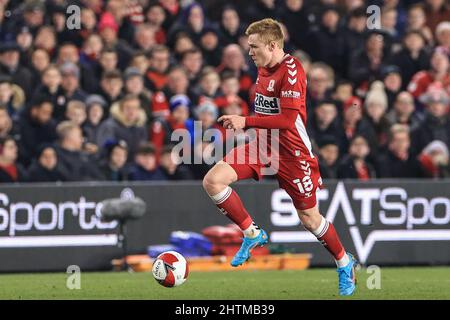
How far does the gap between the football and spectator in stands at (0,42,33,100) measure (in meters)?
5.92

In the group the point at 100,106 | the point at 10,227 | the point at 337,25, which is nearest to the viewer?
the point at 10,227

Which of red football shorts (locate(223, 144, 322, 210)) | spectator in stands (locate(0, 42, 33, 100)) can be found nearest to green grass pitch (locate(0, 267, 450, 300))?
red football shorts (locate(223, 144, 322, 210))

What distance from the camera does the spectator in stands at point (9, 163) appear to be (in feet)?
53.5

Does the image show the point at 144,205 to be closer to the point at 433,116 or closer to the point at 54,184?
the point at 54,184

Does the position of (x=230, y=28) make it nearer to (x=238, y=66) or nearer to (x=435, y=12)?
(x=238, y=66)

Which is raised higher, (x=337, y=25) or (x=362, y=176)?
(x=337, y=25)

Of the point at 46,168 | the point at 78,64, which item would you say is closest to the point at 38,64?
the point at 78,64

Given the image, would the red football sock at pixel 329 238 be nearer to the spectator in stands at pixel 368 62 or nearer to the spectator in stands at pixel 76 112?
the spectator in stands at pixel 76 112

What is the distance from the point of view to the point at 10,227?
51.8ft

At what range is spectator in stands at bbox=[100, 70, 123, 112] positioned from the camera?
17.7 meters

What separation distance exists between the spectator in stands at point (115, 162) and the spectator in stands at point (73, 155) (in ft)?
0.54

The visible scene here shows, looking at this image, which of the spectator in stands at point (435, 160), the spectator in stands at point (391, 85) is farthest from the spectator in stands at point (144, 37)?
the spectator in stands at point (435, 160)

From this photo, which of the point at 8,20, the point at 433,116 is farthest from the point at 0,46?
the point at 433,116

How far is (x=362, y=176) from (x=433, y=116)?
172 cm
